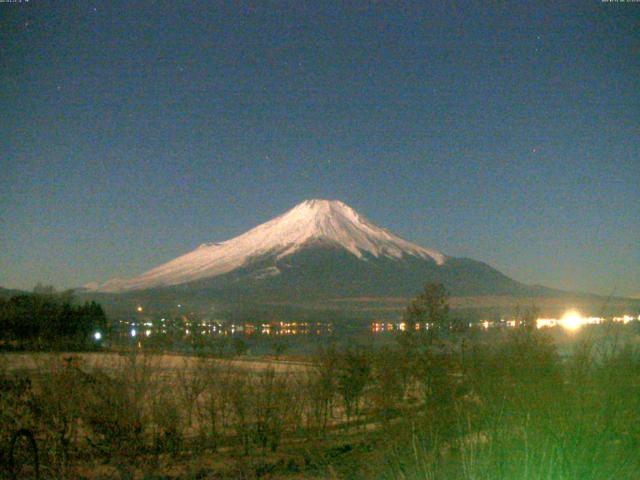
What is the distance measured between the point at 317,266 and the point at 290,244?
48.7ft

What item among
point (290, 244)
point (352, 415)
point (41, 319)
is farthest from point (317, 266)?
point (352, 415)

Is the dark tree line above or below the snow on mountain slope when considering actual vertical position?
below

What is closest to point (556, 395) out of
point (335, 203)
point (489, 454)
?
point (489, 454)

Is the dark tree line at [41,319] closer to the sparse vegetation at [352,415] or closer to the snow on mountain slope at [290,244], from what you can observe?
the sparse vegetation at [352,415]

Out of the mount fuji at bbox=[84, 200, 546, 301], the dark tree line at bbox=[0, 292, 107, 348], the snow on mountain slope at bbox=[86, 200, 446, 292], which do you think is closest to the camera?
the dark tree line at bbox=[0, 292, 107, 348]

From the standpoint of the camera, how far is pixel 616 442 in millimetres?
4805

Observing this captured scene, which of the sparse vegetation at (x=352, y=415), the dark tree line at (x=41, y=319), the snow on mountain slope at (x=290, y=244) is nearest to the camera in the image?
the sparse vegetation at (x=352, y=415)

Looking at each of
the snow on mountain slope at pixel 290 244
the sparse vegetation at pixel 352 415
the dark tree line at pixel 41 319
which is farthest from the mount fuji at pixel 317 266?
the sparse vegetation at pixel 352 415

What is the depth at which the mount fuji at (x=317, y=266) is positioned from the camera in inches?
5017

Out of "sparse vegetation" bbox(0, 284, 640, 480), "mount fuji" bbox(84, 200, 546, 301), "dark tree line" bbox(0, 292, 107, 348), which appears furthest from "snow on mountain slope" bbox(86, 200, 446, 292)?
"sparse vegetation" bbox(0, 284, 640, 480)

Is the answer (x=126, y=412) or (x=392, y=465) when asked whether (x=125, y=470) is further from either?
(x=392, y=465)

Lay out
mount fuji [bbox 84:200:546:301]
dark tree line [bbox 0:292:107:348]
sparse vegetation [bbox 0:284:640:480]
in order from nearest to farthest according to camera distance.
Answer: sparse vegetation [bbox 0:284:640:480]
dark tree line [bbox 0:292:107:348]
mount fuji [bbox 84:200:546:301]

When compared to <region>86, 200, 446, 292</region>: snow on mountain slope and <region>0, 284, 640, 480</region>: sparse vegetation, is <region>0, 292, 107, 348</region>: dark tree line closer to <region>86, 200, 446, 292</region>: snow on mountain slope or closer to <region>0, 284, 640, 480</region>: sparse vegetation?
<region>0, 284, 640, 480</region>: sparse vegetation

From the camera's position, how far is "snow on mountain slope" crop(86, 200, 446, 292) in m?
145
